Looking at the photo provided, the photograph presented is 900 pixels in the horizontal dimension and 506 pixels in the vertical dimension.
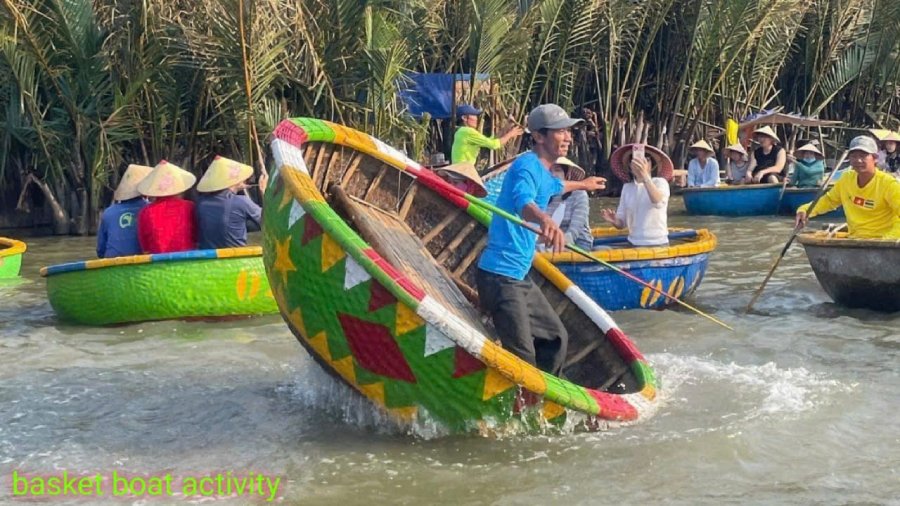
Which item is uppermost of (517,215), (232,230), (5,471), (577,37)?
(577,37)

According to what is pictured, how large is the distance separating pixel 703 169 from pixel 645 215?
7.76m

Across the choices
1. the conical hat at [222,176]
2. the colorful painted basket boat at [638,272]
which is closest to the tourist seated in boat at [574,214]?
the colorful painted basket boat at [638,272]

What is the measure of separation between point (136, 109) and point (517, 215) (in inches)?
419

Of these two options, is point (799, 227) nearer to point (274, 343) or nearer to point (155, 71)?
point (274, 343)

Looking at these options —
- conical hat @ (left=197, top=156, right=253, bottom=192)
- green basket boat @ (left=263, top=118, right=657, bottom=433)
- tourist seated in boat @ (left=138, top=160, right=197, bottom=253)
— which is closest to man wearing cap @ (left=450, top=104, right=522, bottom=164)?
conical hat @ (left=197, top=156, right=253, bottom=192)

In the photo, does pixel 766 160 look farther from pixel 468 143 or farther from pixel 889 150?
pixel 468 143

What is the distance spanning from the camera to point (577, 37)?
1884cm

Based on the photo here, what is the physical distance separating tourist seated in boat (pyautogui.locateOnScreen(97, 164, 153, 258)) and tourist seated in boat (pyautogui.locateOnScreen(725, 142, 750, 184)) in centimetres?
1007

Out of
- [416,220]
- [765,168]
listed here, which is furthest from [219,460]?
[765,168]

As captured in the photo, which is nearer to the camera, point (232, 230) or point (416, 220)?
point (416, 220)

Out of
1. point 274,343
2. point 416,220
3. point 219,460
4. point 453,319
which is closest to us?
point 453,319

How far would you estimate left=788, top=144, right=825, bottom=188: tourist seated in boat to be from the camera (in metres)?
15.8

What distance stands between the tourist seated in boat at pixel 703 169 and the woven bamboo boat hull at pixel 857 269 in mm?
7310

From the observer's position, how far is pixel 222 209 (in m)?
8.98
